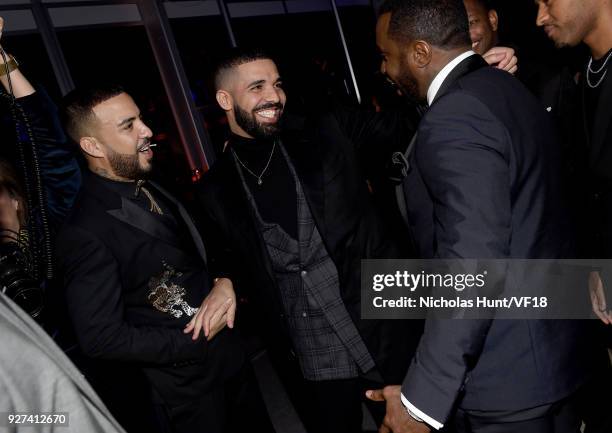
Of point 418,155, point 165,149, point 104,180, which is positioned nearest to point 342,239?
point 418,155

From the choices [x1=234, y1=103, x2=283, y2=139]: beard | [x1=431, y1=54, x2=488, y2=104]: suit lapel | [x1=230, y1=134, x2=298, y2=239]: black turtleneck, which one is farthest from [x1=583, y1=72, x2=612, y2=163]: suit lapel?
[x1=234, y1=103, x2=283, y2=139]: beard

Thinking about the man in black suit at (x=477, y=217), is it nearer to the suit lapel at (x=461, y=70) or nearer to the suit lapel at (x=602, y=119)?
the suit lapel at (x=461, y=70)

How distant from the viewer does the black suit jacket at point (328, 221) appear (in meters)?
2.06

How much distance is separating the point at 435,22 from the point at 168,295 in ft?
5.47

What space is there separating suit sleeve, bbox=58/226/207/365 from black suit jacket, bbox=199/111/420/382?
63 cm

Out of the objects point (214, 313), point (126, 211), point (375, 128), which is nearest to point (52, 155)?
point (126, 211)

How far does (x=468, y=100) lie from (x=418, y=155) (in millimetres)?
208

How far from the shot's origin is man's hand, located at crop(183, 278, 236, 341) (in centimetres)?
190

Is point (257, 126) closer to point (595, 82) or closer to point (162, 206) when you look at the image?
point (162, 206)

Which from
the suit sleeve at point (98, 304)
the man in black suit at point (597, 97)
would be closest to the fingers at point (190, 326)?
the suit sleeve at point (98, 304)

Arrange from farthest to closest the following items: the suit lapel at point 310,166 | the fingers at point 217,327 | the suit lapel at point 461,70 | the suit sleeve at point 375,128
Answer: the suit sleeve at point 375,128 < the suit lapel at point 310,166 < the fingers at point 217,327 < the suit lapel at point 461,70

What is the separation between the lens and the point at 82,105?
6.90 ft

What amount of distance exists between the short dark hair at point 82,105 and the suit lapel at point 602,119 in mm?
2463

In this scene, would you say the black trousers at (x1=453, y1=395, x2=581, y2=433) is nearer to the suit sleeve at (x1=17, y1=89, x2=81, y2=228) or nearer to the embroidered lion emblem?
the embroidered lion emblem
